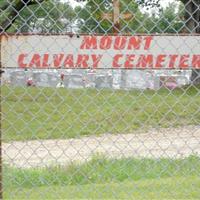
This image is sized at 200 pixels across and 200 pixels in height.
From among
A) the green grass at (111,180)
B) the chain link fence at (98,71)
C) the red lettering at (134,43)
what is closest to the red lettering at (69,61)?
the chain link fence at (98,71)

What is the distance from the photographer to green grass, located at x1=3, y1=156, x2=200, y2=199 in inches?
223

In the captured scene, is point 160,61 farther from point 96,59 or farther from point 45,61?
point 45,61

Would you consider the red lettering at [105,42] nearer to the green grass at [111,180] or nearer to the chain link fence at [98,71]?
the chain link fence at [98,71]

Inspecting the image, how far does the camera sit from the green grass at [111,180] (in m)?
5.66

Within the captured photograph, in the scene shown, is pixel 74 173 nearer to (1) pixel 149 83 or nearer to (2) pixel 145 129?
(1) pixel 149 83

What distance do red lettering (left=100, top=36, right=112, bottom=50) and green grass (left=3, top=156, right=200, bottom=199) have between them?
6.98 ft

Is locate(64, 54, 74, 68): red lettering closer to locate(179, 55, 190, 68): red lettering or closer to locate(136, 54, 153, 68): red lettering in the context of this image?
locate(136, 54, 153, 68): red lettering

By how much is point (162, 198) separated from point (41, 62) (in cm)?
226

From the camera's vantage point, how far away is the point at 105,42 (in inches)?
151

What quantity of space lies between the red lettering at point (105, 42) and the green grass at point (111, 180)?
213 centimetres

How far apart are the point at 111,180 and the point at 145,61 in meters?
2.84

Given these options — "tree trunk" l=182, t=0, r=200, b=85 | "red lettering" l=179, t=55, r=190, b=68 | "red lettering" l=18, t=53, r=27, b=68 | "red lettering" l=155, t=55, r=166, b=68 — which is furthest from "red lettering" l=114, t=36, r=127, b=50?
"tree trunk" l=182, t=0, r=200, b=85

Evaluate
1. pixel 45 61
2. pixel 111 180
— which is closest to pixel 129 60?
pixel 45 61

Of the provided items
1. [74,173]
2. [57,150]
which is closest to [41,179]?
[74,173]
